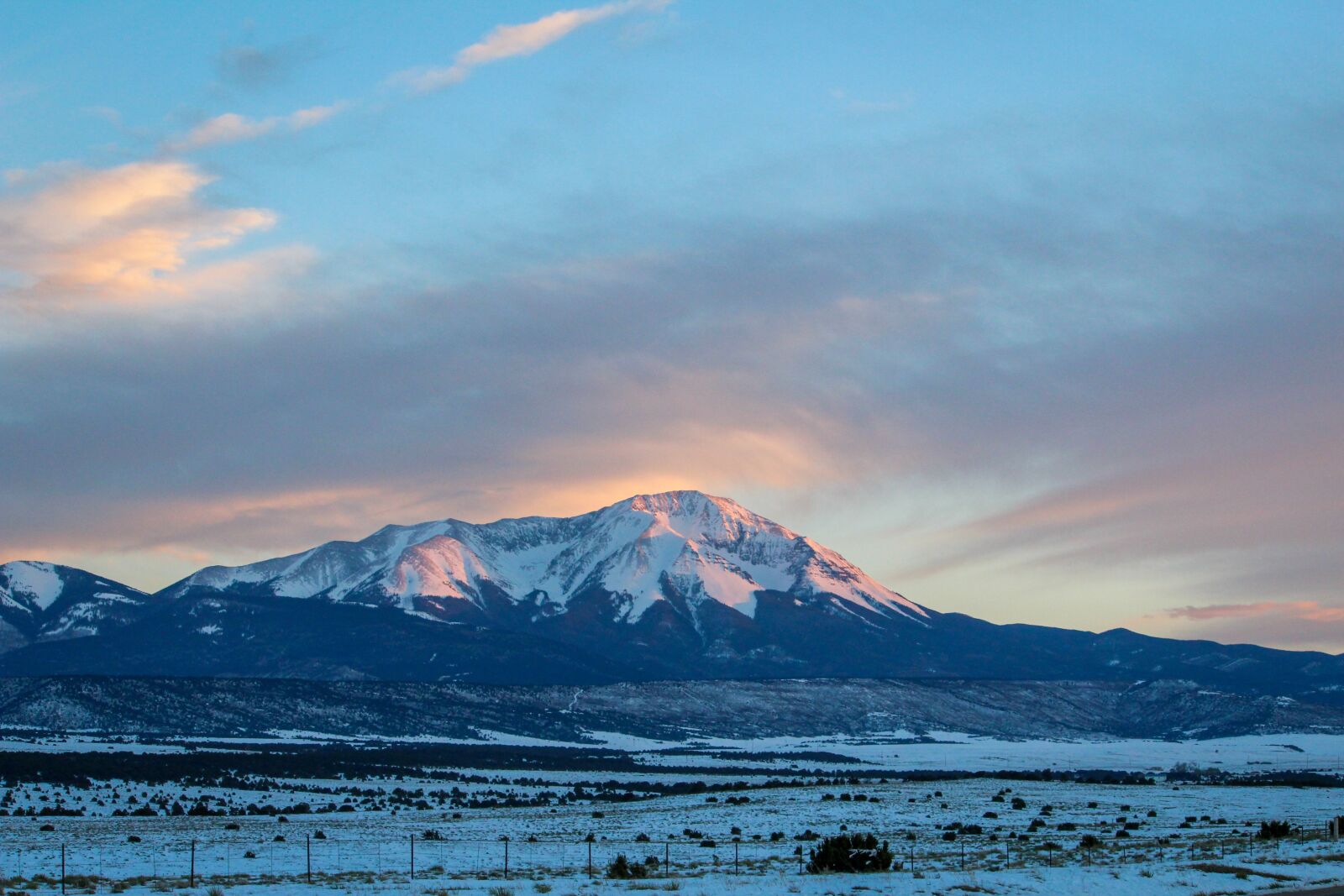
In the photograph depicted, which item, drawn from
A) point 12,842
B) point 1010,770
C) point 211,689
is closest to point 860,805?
point 12,842

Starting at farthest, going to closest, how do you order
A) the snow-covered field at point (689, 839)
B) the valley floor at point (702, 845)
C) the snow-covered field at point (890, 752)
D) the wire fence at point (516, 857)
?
the snow-covered field at point (890, 752) < the wire fence at point (516, 857) < the snow-covered field at point (689, 839) < the valley floor at point (702, 845)

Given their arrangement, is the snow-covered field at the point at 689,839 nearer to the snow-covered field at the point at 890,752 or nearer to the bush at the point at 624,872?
the bush at the point at 624,872

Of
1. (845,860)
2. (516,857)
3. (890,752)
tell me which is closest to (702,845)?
(516,857)

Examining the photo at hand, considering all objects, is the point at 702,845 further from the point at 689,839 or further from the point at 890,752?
the point at 890,752

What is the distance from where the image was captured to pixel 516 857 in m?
57.4

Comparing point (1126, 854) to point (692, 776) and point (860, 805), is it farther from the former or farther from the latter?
point (692, 776)

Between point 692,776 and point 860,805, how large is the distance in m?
50.4

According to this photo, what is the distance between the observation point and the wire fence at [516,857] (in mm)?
49125

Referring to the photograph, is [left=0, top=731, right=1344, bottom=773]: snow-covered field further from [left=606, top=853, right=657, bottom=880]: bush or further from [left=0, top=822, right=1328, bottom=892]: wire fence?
[left=606, top=853, right=657, bottom=880]: bush

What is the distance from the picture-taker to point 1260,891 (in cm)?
4053

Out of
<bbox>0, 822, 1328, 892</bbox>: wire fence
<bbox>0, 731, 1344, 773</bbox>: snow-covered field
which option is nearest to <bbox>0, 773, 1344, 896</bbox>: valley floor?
<bbox>0, 822, 1328, 892</bbox>: wire fence

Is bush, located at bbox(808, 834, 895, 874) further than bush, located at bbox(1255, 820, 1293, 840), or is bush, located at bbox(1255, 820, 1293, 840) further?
bush, located at bbox(1255, 820, 1293, 840)

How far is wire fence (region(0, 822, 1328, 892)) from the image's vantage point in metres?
49.1

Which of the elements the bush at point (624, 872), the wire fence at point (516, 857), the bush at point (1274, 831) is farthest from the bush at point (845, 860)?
→ the bush at point (1274, 831)
